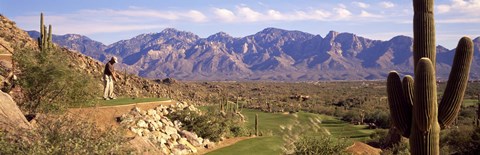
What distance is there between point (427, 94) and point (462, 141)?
57.3 feet

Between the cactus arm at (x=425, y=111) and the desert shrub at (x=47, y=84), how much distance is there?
44.7 ft

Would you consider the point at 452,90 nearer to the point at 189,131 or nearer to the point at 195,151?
→ the point at 195,151

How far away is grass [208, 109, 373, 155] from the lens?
24609mm

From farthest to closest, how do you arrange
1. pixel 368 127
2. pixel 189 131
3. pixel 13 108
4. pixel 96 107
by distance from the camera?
pixel 368 127 → pixel 189 131 → pixel 96 107 → pixel 13 108

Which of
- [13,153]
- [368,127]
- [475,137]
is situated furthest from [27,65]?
[368,127]

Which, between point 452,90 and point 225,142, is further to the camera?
point 225,142

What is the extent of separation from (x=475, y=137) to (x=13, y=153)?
81.7 ft

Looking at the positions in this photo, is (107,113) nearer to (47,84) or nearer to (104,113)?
(104,113)

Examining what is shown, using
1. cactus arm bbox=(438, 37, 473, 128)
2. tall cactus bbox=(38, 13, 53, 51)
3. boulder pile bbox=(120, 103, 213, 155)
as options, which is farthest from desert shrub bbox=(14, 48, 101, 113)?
cactus arm bbox=(438, 37, 473, 128)

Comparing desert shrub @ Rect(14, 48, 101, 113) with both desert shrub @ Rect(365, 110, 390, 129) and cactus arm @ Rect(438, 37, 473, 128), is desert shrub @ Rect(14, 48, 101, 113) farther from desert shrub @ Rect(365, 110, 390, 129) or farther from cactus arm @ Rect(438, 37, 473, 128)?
desert shrub @ Rect(365, 110, 390, 129)

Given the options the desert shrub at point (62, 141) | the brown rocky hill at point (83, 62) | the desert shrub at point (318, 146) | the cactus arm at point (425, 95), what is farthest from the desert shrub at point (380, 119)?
the desert shrub at point (62, 141)

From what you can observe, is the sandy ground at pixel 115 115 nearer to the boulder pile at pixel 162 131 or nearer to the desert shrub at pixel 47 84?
the boulder pile at pixel 162 131

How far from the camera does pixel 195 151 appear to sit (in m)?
23.4

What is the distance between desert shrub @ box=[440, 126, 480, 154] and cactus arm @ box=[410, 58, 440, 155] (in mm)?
13652
